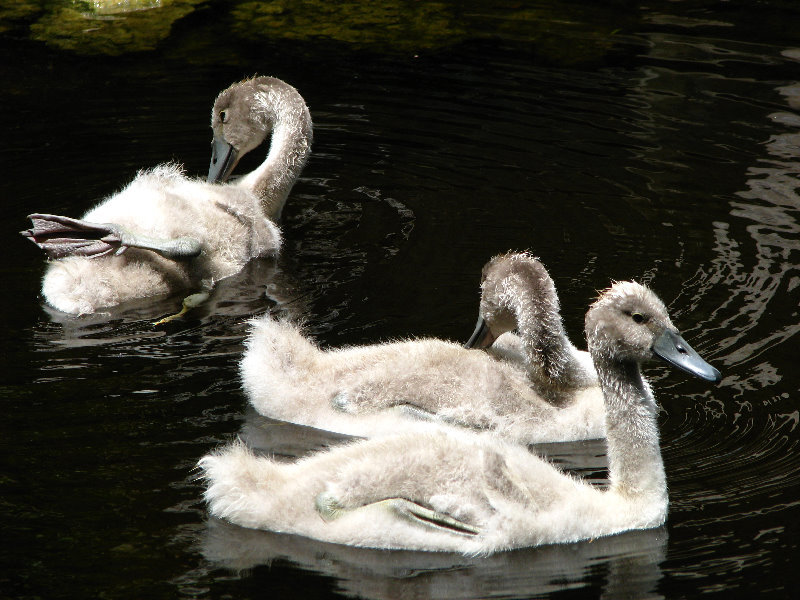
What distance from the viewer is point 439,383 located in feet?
21.3

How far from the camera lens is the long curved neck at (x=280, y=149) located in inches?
358

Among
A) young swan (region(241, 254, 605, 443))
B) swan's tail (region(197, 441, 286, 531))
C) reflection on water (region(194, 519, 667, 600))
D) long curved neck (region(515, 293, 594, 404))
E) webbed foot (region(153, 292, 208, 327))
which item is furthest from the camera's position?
webbed foot (region(153, 292, 208, 327))

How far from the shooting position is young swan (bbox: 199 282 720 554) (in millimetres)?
5387

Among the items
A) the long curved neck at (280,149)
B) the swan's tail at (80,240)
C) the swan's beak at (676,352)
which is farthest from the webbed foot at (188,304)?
the swan's beak at (676,352)

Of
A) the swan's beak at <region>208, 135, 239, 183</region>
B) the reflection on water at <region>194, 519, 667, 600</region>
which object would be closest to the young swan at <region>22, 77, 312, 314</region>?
the swan's beak at <region>208, 135, 239, 183</region>

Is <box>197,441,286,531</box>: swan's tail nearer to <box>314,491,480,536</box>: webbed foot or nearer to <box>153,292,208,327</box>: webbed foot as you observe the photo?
<box>314,491,480,536</box>: webbed foot

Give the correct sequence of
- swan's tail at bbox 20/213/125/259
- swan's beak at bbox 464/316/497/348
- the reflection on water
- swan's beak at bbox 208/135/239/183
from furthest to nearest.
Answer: swan's beak at bbox 208/135/239/183 → swan's tail at bbox 20/213/125/259 → swan's beak at bbox 464/316/497/348 → the reflection on water

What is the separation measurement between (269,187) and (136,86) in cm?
345

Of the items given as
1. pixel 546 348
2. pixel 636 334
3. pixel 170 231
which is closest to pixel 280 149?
pixel 170 231

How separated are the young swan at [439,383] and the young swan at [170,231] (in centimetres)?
138

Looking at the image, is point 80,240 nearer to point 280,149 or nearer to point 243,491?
point 280,149

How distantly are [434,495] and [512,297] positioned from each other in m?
1.66

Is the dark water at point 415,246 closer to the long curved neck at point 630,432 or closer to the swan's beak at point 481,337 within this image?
the long curved neck at point 630,432

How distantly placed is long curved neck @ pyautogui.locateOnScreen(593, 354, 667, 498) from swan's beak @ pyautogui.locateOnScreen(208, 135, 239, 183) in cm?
434
